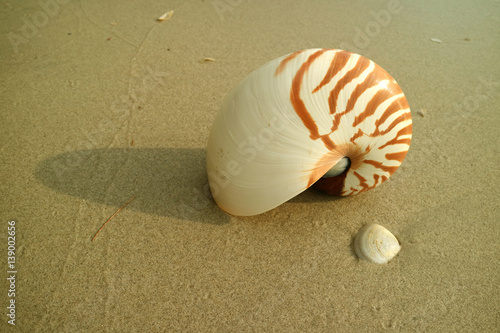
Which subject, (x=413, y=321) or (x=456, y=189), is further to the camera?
(x=456, y=189)

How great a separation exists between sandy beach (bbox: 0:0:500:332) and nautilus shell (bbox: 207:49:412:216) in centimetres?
47

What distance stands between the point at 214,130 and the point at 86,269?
1.01m

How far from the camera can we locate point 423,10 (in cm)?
410

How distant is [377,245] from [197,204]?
109cm

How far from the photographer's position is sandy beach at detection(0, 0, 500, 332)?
5.69 ft

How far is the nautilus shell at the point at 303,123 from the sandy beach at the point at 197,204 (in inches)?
18.5

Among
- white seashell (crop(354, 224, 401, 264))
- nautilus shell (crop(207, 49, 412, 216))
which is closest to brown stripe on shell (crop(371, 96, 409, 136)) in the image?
nautilus shell (crop(207, 49, 412, 216))

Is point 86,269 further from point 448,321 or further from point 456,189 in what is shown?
point 456,189

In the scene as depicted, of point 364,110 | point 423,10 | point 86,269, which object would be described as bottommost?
point 86,269

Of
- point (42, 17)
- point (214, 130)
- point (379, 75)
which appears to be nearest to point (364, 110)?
point (379, 75)

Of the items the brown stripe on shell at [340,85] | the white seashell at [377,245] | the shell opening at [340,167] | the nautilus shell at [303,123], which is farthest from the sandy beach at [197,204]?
the brown stripe on shell at [340,85]

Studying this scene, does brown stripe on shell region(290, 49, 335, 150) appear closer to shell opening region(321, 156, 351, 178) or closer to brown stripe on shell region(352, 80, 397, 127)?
brown stripe on shell region(352, 80, 397, 127)

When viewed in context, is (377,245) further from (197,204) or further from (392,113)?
(197,204)

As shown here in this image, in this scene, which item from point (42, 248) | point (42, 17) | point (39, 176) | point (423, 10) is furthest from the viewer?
point (423, 10)
